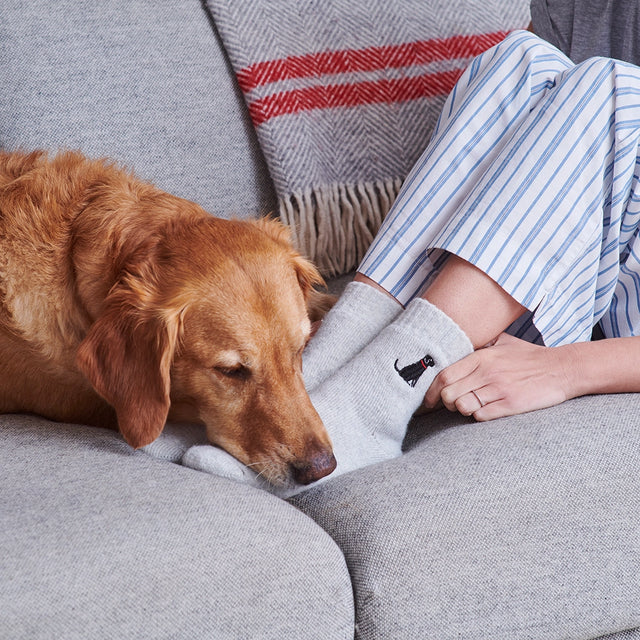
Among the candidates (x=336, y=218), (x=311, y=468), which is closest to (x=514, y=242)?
(x=311, y=468)

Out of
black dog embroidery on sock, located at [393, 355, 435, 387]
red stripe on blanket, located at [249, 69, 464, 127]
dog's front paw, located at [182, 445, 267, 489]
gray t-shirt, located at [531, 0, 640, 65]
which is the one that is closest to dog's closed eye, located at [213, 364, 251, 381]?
dog's front paw, located at [182, 445, 267, 489]

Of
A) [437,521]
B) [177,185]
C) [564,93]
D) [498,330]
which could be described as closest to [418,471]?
[437,521]

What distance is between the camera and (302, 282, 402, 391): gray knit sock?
1.45 m

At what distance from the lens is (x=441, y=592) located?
104 cm

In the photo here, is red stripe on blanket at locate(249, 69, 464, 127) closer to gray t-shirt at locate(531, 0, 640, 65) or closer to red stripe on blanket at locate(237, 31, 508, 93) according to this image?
red stripe on blanket at locate(237, 31, 508, 93)

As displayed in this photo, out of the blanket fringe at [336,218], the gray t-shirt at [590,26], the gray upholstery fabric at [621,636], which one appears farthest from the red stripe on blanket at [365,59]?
the gray upholstery fabric at [621,636]

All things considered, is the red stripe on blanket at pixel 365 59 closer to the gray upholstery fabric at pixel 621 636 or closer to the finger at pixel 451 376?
the finger at pixel 451 376

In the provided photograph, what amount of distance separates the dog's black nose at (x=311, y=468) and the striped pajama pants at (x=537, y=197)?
0.46 meters

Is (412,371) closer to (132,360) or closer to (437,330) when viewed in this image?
(437,330)

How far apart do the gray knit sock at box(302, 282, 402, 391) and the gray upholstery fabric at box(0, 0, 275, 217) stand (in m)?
0.55

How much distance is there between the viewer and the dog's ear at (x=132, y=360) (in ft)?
3.90

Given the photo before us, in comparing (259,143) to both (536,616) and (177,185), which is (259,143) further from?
(536,616)

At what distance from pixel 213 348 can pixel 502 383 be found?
52 centimetres

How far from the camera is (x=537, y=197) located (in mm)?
1438
